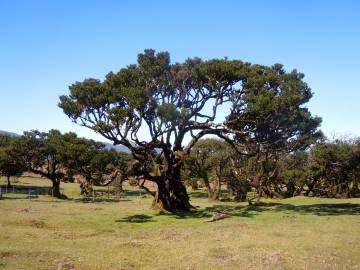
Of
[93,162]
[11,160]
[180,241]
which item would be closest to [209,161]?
[93,162]

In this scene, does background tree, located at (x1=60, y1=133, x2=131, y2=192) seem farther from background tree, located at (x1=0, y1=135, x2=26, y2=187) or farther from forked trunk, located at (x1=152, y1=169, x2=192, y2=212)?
background tree, located at (x1=0, y1=135, x2=26, y2=187)

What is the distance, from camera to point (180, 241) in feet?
73.3

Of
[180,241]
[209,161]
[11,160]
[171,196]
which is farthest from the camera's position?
[11,160]

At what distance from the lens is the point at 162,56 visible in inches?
1442

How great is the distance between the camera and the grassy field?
1655cm

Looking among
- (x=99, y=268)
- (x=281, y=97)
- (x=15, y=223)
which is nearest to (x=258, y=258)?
(x=99, y=268)

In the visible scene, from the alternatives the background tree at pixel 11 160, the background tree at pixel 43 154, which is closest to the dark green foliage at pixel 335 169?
the background tree at pixel 43 154

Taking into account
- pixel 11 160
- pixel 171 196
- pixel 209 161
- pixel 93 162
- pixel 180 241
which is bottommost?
pixel 180 241

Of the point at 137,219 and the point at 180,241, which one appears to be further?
the point at 137,219

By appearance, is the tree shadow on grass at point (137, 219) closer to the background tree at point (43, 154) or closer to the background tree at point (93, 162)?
the background tree at point (93, 162)

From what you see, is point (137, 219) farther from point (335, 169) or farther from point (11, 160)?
point (335, 169)

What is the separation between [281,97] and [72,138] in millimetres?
26739

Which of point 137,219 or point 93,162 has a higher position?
point 93,162

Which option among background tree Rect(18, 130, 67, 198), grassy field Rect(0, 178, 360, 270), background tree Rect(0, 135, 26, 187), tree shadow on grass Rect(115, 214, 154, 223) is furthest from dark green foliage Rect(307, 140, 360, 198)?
background tree Rect(0, 135, 26, 187)
